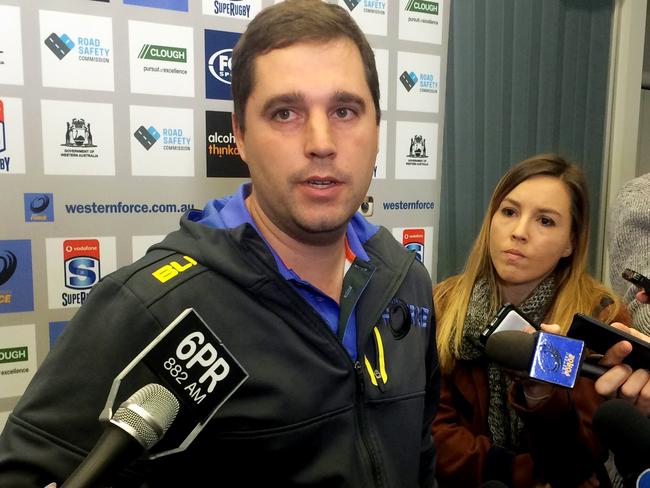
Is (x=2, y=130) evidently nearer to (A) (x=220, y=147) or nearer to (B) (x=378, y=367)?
(A) (x=220, y=147)

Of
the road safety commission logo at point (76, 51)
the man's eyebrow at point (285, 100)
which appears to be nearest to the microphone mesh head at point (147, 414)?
the man's eyebrow at point (285, 100)

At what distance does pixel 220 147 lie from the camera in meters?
1.82

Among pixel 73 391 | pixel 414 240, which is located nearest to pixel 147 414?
pixel 73 391

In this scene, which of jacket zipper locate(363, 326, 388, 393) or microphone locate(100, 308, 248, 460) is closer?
microphone locate(100, 308, 248, 460)

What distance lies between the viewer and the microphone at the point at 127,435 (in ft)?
1.44

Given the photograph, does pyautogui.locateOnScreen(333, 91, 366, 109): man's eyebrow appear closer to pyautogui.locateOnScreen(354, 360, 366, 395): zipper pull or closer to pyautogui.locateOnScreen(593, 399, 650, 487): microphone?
pyautogui.locateOnScreen(354, 360, 366, 395): zipper pull

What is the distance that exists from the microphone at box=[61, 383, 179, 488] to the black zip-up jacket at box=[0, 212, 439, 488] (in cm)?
27

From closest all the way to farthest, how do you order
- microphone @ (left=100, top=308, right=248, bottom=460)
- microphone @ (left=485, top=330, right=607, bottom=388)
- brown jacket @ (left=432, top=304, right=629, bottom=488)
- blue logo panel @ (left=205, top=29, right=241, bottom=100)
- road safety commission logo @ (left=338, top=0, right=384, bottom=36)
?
microphone @ (left=100, top=308, right=248, bottom=460), microphone @ (left=485, top=330, right=607, bottom=388), brown jacket @ (left=432, top=304, right=629, bottom=488), blue logo panel @ (left=205, top=29, right=241, bottom=100), road safety commission logo @ (left=338, top=0, right=384, bottom=36)

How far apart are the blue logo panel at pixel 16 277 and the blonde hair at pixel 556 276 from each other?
1.25m

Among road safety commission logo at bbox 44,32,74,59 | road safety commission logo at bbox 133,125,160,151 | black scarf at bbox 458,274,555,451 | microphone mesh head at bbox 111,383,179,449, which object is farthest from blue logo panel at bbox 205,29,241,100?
microphone mesh head at bbox 111,383,179,449

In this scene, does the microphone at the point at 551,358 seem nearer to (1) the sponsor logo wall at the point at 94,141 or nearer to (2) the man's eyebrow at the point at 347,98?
(2) the man's eyebrow at the point at 347,98

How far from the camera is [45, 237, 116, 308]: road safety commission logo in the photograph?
64.5 inches

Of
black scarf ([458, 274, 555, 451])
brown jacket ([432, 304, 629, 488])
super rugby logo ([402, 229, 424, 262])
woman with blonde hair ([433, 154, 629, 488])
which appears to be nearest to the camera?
brown jacket ([432, 304, 629, 488])

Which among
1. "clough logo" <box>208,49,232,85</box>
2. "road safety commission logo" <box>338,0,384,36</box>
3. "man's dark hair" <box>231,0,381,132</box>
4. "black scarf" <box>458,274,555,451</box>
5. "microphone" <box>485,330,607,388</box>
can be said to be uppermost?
"road safety commission logo" <box>338,0,384,36</box>
